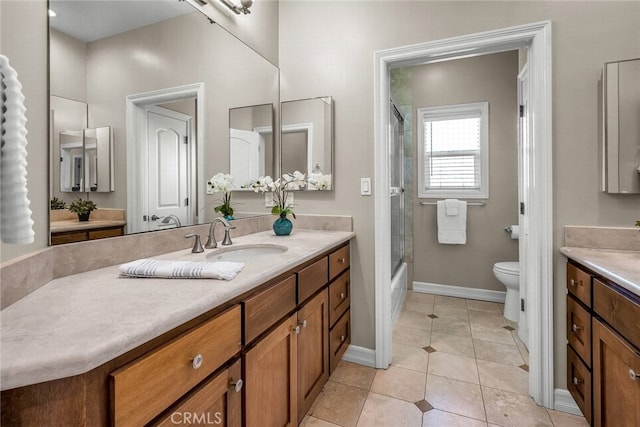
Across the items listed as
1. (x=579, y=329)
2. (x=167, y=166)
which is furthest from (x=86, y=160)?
(x=579, y=329)

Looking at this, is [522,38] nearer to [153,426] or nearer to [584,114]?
[584,114]

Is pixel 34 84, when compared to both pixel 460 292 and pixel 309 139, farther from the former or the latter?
pixel 460 292

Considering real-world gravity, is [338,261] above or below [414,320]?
above

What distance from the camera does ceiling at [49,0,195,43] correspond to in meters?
1.03

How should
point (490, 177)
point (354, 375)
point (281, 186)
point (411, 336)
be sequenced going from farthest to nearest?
point (490, 177), point (411, 336), point (281, 186), point (354, 375)

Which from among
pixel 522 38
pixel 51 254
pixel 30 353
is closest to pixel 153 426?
pixel 30 353

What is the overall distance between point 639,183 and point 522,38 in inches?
36.7

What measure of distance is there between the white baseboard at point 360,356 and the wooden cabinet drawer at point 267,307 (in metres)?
1.00

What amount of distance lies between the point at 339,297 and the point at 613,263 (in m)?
1.27

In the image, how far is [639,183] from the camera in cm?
150

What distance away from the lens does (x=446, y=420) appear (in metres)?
1.54

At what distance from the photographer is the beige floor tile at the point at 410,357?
203cm

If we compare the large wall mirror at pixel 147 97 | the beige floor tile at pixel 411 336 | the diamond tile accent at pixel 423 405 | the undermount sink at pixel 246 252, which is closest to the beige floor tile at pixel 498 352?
the beige floor tile at pixel 411 336

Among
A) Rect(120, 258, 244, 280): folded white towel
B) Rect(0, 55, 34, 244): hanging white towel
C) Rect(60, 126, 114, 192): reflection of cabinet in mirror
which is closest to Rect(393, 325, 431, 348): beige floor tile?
Rect(120, 258, 244, 280): folded white towel
